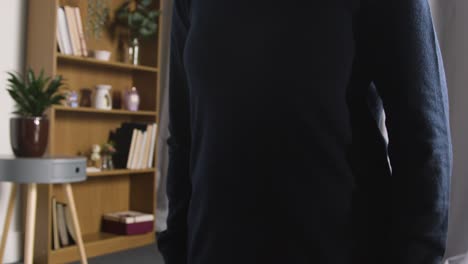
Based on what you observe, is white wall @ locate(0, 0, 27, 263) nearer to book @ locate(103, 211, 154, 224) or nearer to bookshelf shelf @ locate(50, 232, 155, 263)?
bookshelf shelf @ locate(50, 232, 155, 263)

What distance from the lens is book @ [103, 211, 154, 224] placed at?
3555mm

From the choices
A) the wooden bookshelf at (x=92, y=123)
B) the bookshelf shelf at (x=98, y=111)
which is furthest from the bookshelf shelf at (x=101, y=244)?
the bookshelf shelf at (x=98, y=111)

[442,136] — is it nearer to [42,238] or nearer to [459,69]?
[459,69]

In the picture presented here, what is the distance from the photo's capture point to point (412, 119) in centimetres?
63

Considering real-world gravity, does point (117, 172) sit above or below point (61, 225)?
above

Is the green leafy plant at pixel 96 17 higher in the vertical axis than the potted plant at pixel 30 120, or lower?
higher

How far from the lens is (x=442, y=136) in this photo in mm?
628

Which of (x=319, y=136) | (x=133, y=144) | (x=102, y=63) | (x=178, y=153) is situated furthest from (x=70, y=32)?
(x=319, y=136)

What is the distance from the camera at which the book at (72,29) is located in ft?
10.3

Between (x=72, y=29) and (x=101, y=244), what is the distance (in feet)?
4.48

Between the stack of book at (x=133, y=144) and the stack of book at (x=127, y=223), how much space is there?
345mm

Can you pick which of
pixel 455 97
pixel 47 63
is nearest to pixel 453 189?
pixel 455 97

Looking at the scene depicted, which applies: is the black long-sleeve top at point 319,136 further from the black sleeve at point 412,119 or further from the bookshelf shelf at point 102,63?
the bookshelf shelf at point 102,63

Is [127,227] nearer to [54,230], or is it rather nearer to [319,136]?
[54,230]
